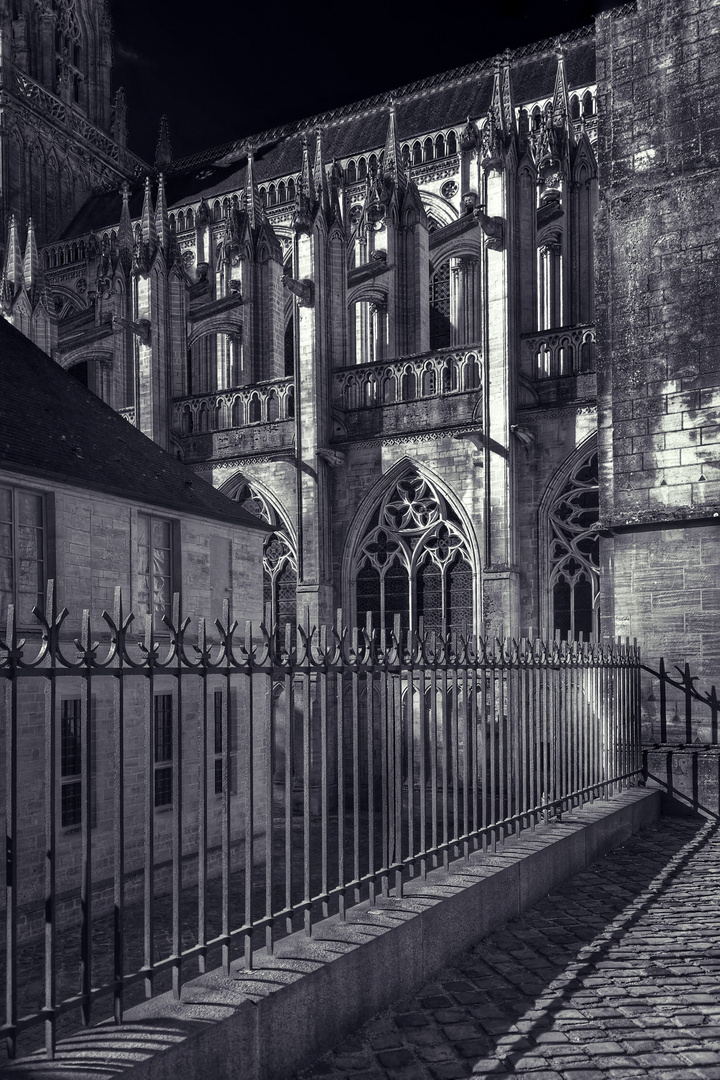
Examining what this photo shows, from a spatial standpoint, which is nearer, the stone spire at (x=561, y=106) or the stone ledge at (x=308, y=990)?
the stone ledge at (x=308, y=990)

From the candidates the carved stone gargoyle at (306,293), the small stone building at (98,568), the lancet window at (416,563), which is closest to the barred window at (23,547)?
the small stone building at (98,568)

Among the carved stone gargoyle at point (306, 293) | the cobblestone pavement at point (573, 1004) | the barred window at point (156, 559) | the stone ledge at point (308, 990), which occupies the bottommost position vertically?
the cobblestone pavement at point (573, 1004)

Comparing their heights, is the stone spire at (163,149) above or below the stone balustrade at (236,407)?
above

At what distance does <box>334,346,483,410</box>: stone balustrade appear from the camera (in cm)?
1719

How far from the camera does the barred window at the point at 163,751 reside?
37.7 ft

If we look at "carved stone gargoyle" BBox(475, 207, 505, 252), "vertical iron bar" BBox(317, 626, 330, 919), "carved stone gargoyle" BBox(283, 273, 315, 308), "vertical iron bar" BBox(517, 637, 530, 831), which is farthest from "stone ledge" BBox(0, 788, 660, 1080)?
"carved stone gargoyle" BBox(283, 273, 315, 308)

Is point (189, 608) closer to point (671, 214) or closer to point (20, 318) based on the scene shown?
point (671, 214)

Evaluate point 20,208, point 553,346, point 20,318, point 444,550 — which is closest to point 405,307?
point 553,346

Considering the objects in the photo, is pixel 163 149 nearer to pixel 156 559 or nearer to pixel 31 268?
pixel 31 268

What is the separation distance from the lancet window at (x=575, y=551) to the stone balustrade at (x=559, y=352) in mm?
1577

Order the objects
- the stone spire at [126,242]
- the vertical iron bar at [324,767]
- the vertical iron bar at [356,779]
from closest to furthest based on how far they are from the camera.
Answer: the vertical iron bar at [324,767]
the vertical iron bar at [356,779]
the stone spire at [126,242]

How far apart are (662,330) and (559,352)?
5.81 metres

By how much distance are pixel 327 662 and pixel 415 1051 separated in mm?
1667

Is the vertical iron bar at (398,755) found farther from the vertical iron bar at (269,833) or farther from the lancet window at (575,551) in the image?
the lancet window at (575,551)
